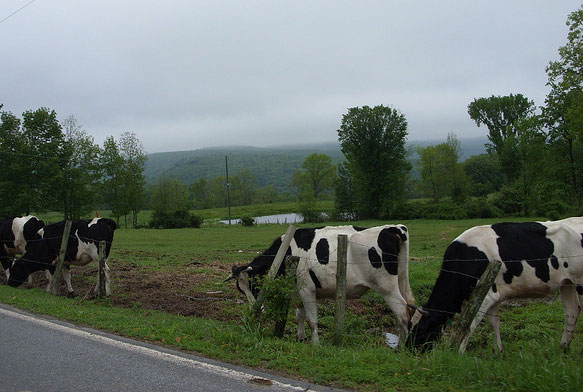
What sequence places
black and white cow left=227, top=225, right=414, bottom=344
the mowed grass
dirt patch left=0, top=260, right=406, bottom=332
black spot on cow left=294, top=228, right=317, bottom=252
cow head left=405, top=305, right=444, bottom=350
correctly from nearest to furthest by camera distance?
the mowed grass, cow head left=405, top=305, right=444, bottom=350, black and white cow left=227, top=225, right=414, bottom=344, black spot on cow left=294, top=228, right=317, bottom=252, dirt patch left=0, top=260, right=406, bottom=332

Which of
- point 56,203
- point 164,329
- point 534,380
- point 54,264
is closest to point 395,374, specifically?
point 534,380

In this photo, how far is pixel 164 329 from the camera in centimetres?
805

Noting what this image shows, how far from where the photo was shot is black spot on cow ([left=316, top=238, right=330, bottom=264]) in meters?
8.91

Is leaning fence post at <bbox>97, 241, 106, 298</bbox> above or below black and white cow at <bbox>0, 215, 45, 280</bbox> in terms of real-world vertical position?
below

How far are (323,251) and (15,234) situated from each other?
45.9 feet

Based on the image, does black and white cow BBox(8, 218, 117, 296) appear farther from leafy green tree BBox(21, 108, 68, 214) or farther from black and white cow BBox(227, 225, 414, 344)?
leafy green tree BBox(21, 108, 68, 214)

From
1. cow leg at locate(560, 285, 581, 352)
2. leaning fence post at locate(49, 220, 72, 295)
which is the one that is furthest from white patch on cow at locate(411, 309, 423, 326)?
leaning fence post at locate(49, 220, 72, 295)

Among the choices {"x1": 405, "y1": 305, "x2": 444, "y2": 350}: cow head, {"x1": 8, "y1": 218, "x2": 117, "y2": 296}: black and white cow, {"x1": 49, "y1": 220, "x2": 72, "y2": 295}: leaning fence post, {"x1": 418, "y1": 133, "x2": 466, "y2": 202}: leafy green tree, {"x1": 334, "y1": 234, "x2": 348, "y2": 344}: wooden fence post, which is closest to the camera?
{"x1": 334, "y1": 234, "x2": 348, "y2": 344}: wooden fence post

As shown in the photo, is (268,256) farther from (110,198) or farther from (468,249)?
(110,198)

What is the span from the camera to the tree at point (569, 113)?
39.6m

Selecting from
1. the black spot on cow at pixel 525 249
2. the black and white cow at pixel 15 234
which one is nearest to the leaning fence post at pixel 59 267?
the black and white cow at pixel 15 234

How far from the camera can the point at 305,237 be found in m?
9.27

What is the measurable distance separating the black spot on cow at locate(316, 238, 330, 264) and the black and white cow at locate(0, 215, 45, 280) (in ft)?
41.8

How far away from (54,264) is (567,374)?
1473cm
